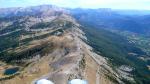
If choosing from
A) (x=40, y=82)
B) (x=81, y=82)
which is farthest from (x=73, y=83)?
(x=40, y=82)

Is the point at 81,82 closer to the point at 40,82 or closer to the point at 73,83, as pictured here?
the point at 73,83

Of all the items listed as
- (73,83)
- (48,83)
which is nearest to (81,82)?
(73,83)

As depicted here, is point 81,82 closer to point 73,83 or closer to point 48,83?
point 73,83

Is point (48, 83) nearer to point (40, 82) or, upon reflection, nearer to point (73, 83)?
point (40, 82)

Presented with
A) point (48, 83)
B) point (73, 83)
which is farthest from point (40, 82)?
point (73, 83)
